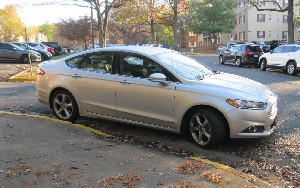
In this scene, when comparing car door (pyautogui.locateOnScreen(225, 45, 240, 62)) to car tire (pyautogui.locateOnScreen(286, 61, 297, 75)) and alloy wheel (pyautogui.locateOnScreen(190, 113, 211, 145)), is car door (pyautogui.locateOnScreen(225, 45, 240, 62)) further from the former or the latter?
alloy wheel (pyautogui.locateOnScreen(190, 113, 211, 145))

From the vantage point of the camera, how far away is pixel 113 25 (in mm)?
68875

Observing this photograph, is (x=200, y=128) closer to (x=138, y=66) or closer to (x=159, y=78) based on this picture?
(x=159, y=78)

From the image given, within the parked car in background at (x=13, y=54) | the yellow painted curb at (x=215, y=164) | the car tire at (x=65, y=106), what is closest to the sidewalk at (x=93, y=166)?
the yellow painted curb at (x=215, y=164)

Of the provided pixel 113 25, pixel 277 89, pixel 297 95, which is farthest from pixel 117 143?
pixel 113 25

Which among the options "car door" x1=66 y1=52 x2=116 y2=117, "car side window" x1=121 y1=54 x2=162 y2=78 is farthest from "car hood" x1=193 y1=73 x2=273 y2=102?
"car door" x1=66 y1=52 x2=116 y2=117

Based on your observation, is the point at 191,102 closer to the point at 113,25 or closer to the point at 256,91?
the point at 256,91

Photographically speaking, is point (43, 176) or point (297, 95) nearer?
point (43, 176)

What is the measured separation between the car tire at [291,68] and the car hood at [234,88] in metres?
12.6

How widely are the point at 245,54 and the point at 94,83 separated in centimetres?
1839

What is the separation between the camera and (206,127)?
5.67 m

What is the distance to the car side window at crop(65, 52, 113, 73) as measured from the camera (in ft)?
21.9

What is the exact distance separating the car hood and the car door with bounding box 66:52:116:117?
1.66 metres

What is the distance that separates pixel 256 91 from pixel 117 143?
2.43m

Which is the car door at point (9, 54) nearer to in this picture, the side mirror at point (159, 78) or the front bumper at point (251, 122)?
the side mirror at point (159, 78)
